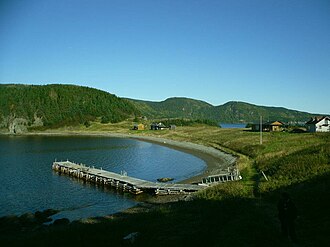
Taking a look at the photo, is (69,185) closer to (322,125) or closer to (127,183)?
(127,183)

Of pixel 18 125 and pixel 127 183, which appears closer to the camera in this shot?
pixel 127 183

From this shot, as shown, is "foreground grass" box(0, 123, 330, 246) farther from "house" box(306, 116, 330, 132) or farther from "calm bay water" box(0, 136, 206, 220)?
"house" box(306, 116, 330, 132)

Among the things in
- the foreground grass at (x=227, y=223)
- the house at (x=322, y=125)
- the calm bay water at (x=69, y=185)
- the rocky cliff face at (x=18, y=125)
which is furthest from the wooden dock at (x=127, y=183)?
the rocky cliff face at (x=18, y=125)

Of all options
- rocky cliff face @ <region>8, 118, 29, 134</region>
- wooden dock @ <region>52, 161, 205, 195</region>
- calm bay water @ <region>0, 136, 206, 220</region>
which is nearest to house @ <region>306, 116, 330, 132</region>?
calm bay water @ <region>0, 136, 206, 220</region>

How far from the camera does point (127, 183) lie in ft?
133

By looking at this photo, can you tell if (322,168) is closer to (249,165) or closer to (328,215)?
(328,215)

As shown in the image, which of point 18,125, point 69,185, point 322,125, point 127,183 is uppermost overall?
point 322,125

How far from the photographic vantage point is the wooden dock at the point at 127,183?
37.1 meters

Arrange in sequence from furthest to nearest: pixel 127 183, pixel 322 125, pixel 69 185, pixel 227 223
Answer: pixel 322 125 < pixel 69 185 < pixel 127 183 < pixel 227 223

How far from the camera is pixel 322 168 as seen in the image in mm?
28484

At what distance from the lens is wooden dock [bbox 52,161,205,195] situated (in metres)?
37.1

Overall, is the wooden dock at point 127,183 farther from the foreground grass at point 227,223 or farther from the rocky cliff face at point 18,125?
the rocky cliff face at point 18,125

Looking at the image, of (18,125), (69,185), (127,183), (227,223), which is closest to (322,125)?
(127,183)

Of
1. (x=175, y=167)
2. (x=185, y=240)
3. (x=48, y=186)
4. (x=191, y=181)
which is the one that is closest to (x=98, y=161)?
(x=175, y=167)
